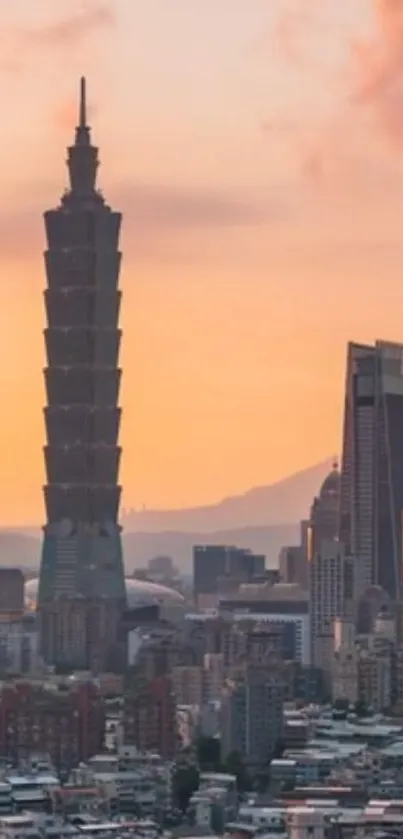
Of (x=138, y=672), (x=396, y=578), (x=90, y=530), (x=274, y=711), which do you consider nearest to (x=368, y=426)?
(x=396, y=578)

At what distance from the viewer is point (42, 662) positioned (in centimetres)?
9544

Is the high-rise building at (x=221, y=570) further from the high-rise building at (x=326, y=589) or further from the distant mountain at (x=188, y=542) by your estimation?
the distant mountain at (x=188, y=542)

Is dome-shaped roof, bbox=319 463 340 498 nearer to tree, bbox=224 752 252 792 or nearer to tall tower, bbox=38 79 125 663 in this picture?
tall tower, bbox=38 79 125 663

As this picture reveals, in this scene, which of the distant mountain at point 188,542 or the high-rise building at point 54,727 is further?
the distant mountain at point 188,542

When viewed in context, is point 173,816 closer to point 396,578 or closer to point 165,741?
point 165,741

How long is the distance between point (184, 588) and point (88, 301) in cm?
4075

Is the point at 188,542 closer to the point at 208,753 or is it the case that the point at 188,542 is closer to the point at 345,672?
the point at 345,672

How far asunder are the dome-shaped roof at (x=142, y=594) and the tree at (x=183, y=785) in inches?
1807

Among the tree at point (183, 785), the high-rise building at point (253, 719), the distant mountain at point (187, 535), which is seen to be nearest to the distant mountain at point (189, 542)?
the distant mountain at point (187, 535)

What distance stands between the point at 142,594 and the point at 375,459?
32.8 ft

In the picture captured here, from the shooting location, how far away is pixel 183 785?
60.9 meters

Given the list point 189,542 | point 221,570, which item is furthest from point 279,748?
point 189,542

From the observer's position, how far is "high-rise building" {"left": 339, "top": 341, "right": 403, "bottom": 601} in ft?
362

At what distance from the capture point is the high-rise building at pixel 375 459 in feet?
362
